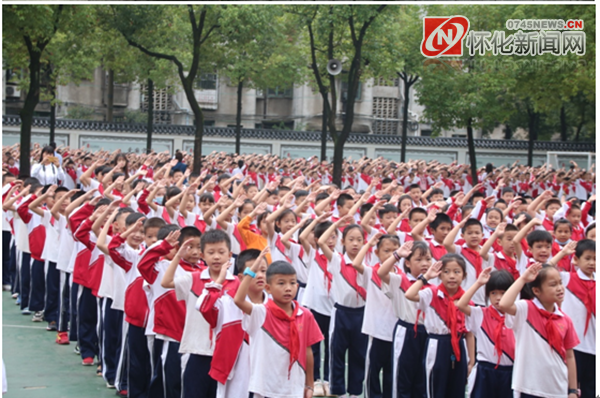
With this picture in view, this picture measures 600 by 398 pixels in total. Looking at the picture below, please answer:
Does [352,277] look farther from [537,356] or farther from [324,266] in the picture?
[537,356]

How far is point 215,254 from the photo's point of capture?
485 cm

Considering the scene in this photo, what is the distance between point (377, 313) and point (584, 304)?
1610 millimetres

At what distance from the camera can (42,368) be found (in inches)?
266

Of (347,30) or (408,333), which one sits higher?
(347,30)

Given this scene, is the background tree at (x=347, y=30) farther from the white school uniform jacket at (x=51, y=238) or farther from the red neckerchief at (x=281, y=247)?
the red neckerchief at (x=281, y=247)

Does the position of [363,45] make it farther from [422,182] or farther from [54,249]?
[54,249]

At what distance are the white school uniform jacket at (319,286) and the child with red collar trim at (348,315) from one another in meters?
0.24

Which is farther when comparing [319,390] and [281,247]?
[281,247]

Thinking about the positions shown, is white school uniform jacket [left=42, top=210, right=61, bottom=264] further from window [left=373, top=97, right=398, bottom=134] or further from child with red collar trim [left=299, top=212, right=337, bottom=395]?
window [left=373, top=97, right=398, bottom=134]

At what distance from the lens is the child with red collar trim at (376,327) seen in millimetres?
5695

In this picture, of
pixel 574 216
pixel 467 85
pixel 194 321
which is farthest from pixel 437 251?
pixel 467 85

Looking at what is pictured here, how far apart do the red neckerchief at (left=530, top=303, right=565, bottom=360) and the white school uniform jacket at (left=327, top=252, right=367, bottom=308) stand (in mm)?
1716

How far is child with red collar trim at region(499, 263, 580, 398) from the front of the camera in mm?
4555

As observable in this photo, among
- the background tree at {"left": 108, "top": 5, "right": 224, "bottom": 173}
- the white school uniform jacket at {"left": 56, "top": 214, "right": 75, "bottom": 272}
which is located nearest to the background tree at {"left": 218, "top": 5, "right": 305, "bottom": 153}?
the background tree at {"left": 108, "top": 5, "right": 224, "bottom": 173}
